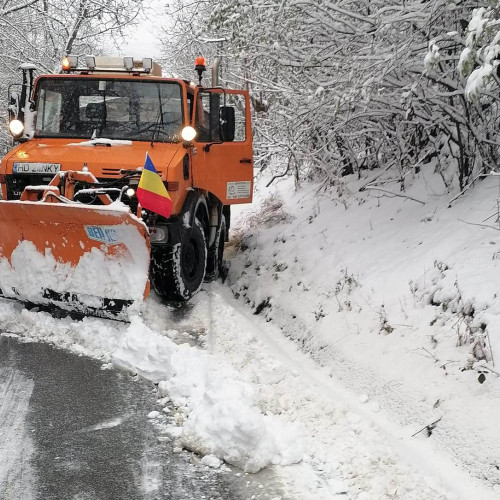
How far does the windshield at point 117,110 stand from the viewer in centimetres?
680

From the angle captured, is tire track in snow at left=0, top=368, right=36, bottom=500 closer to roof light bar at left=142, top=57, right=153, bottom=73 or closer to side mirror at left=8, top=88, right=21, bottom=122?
side mirror at left=8, top=88, right=21, bottom=122

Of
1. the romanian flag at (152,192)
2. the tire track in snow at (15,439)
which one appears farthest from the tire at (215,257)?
the tire track in snow at (15,439)

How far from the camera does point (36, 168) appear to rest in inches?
252

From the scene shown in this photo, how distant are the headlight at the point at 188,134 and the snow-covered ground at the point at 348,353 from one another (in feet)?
5.74

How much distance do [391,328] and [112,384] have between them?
2.23m

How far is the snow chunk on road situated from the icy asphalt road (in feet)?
0.45

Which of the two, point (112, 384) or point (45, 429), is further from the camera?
point (112, 384)

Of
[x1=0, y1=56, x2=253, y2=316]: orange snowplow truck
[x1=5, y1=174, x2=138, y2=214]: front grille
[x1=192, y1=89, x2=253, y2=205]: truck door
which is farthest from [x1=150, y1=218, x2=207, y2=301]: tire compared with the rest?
[x1=192, y1=89, x2=253, y2=205]: truck door

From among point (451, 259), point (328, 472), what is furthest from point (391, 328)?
point (328, 472)

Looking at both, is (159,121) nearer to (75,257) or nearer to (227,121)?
(227,121)

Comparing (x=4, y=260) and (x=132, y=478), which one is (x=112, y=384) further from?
(x=4, y=260)

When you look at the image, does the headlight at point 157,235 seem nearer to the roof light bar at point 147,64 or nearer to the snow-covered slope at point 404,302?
the snow-covered slope at point 404,302

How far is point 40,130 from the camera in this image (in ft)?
23.2

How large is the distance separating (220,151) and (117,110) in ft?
4.79
